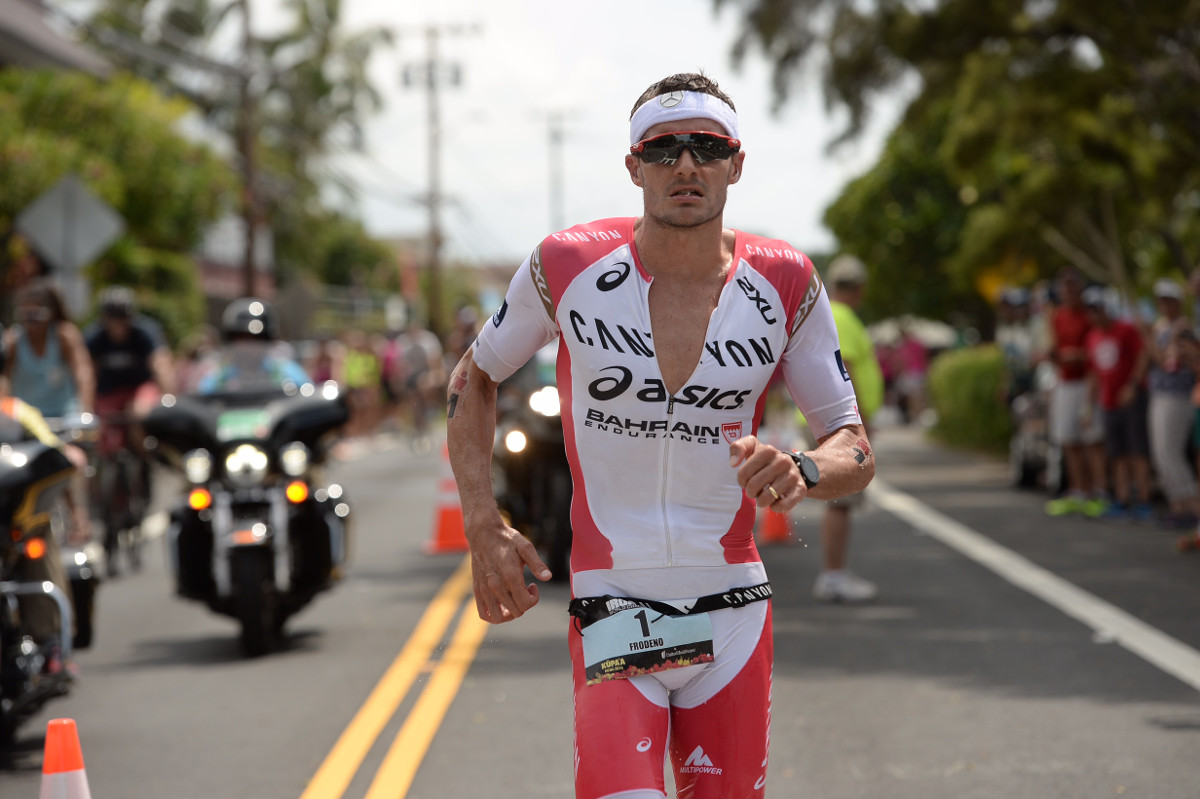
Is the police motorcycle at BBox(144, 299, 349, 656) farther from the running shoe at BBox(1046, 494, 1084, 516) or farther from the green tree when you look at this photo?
the green tree

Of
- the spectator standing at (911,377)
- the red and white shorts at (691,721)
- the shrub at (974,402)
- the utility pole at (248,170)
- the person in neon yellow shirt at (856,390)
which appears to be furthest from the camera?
the spectator standing at (911,377)

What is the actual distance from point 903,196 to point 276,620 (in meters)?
34.3

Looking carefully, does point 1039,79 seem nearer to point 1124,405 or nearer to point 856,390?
point 1124,405

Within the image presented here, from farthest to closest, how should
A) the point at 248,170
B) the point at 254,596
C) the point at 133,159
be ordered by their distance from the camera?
1. the point at 248,170
2. the point at 133,159
3. the point at 254,596

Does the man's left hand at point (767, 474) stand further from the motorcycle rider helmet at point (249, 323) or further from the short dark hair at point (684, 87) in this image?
the motorcycle rider helmet at point (249, 323)

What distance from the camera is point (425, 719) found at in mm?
7191

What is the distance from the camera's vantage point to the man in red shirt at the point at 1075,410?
1540 cm

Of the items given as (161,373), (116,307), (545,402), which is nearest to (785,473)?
(545,402)

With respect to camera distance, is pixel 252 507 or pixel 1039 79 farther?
pixel 1039 79

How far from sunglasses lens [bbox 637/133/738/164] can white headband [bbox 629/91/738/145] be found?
4 cm

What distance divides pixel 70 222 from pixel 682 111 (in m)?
14.8

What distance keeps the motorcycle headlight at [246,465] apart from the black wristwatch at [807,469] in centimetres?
604

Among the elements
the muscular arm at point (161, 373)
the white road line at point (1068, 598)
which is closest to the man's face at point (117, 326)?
the muscular arm at point (161, 373)

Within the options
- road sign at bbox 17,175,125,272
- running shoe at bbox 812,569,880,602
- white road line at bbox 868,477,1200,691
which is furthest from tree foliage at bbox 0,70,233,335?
running shoe at bbox 812,569,880,602
